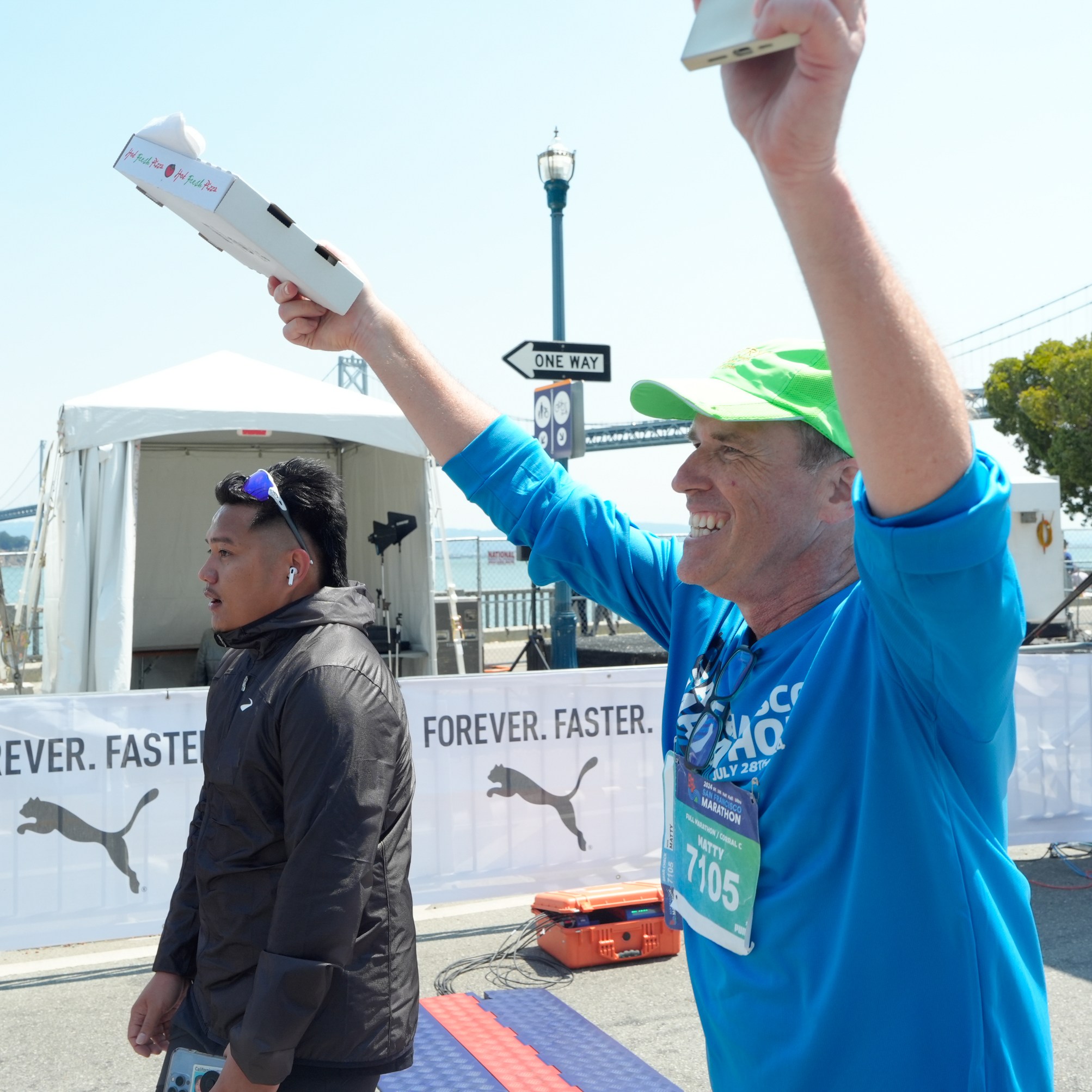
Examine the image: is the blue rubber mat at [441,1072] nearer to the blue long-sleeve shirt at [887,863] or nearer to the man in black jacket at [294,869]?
the man in black jacket at [294,869]

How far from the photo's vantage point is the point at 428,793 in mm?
5602

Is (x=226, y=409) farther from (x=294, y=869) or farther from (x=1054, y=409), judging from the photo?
(x=1054, y=409)

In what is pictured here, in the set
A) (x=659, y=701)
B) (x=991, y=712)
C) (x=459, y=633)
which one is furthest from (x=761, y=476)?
(x=459, y=633)

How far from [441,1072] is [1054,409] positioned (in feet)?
82.5

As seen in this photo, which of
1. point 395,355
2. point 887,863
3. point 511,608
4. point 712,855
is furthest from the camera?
point 511,608

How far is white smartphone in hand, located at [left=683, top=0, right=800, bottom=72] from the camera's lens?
0.92 meters

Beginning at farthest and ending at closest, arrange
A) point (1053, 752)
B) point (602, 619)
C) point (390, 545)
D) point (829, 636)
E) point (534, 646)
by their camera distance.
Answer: point (602, 619) < point (534, 646) < point (390, 545) < point (1053, 752) < point (829, 636)

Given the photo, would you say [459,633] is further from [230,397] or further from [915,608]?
[915,608]

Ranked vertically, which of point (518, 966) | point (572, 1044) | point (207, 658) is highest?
point (207, 658)

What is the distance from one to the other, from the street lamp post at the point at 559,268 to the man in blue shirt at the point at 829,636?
810 centimetres

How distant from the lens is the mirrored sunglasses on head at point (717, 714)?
1.60 metres

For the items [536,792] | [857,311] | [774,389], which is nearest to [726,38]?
[857,311]

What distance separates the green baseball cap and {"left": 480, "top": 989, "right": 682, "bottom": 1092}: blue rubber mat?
→ 2583 mm

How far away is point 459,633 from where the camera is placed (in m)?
11.8
